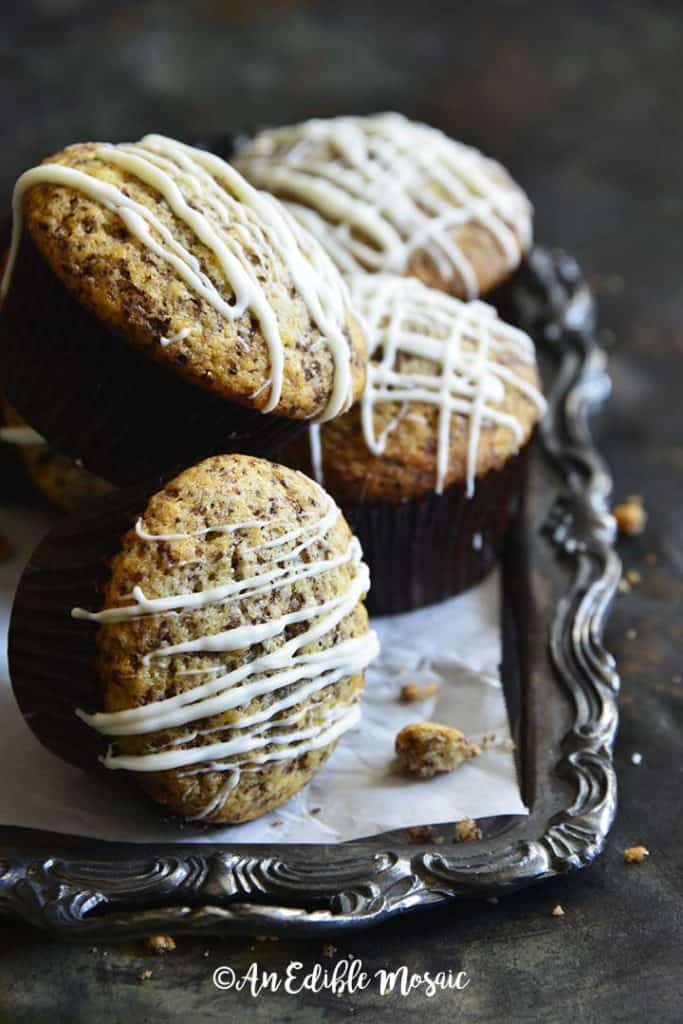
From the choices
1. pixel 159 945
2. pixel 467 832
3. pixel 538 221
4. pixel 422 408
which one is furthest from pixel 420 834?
pixel 538 221

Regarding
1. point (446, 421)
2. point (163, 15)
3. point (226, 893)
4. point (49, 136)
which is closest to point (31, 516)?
point (446, 421)

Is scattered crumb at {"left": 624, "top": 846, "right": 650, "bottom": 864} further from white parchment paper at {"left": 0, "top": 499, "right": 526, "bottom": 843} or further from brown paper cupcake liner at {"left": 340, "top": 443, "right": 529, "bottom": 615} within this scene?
brown paper cupcake liner at {"left": 340, "top": 443, "right": 529, "bottom": 615}

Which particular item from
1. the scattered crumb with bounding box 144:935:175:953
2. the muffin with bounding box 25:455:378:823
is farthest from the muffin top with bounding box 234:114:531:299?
the scattered crumb with bounding box 144:935:175:953

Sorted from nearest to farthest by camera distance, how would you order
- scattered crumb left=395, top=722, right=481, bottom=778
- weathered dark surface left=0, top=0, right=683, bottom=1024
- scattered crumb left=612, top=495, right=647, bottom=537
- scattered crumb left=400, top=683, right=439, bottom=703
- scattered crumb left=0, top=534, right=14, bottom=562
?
weathered dark surface left=0, top=0, right=683, bottom=1024
scattered crumb left=395, top=722, right=481, bottom=778
scattered crumb left=400, top=683, right=439, bottom=703
scattered crumb left=0, top=534, right=14, bottom=562
scattered crumb left=612, top=495, right=647, bottom=537

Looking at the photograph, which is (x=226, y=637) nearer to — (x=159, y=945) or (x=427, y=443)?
(x=159, y=945)

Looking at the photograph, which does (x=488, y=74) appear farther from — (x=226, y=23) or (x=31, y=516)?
(x=31, y=516)

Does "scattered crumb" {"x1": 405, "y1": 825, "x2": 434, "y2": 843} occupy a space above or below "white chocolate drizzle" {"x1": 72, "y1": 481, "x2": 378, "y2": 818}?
below
